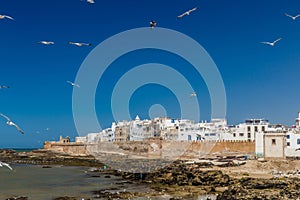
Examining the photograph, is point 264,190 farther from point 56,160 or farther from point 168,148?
point 56,160

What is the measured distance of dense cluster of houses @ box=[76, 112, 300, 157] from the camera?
3428 centimetres

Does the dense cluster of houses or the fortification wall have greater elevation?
the dense cluster of houses

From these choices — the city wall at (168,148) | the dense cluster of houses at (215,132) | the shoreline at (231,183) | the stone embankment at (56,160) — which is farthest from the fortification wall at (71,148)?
the shoreline at (231,183)

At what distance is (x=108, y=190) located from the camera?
25.4 metres

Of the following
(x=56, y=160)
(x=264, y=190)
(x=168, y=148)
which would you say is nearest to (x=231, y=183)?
(x=264, y=190)

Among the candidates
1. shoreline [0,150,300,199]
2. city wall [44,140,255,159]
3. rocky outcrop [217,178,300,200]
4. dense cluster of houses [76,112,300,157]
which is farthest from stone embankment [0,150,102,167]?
rocky outcrop [217,178,300,200]

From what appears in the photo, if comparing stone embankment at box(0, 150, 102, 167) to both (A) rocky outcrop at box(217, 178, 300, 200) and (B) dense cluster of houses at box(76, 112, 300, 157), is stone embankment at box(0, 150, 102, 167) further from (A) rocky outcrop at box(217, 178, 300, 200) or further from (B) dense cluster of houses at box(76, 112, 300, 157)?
(A) rocky outcrop at box(217, 178, 300, 200)

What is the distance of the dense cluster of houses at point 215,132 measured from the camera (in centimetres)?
3428

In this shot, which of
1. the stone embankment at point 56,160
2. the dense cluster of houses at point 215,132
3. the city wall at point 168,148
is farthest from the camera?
the stone embankment at point 56,160

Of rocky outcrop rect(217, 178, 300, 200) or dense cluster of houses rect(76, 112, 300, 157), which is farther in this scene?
dense cluster of houses rect(76, 112, 300, 157)

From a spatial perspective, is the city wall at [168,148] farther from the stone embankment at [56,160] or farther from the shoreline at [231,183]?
the shoreline at [231,183]

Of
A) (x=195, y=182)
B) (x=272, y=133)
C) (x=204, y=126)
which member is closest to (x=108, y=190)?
(x=195, y=182)

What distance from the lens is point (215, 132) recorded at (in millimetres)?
62438

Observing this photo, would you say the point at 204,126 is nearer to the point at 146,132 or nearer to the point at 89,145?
the point at 146,132
